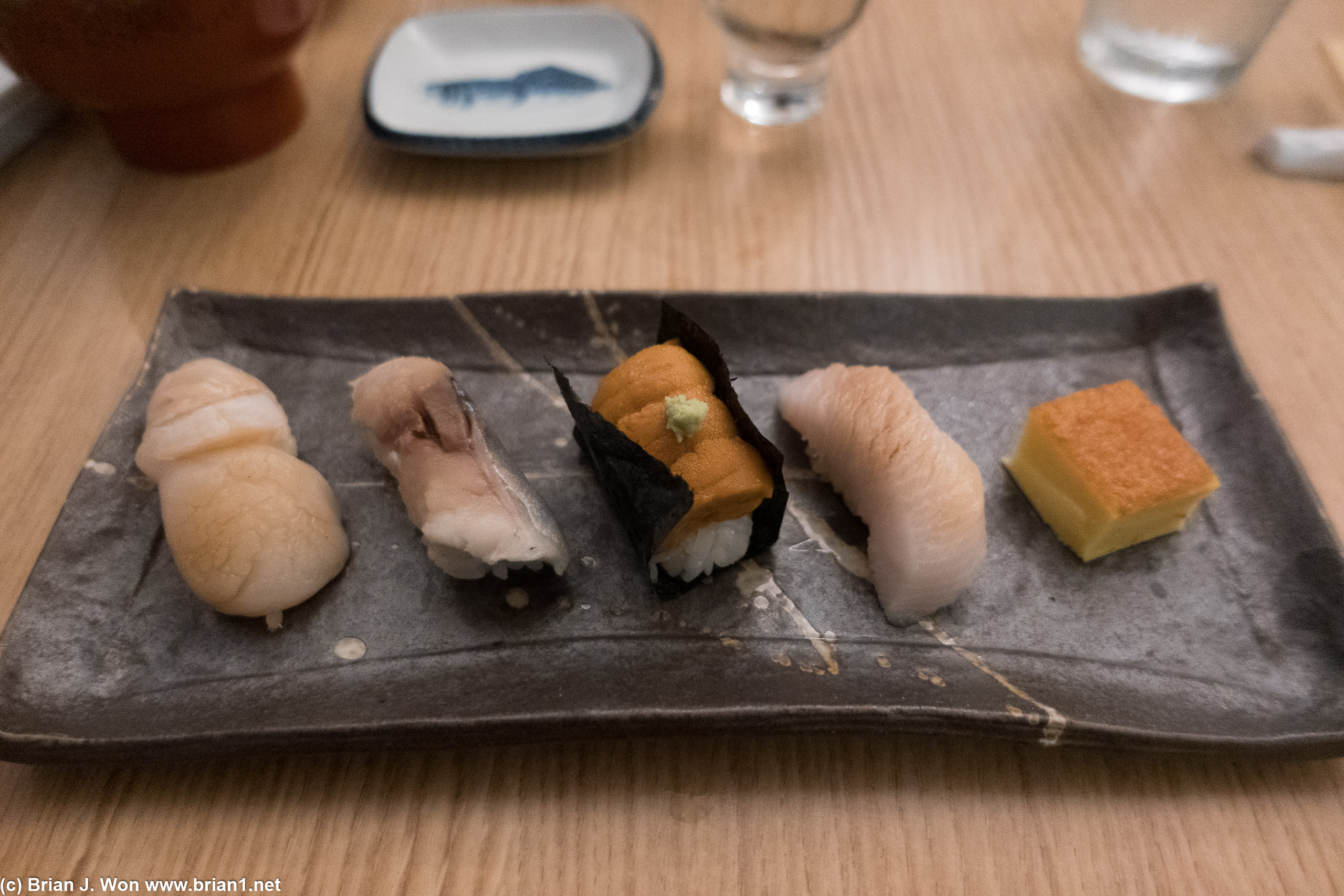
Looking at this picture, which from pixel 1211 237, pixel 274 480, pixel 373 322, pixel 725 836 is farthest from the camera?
pixel 1211 237

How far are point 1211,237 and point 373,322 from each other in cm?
238

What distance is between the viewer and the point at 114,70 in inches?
75.0

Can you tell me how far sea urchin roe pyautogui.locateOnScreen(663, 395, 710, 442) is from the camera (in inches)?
54.0

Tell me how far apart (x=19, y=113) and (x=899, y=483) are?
9.00ft

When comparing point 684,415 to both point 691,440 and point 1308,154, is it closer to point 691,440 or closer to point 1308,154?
point 691,440

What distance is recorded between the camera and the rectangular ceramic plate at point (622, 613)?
4.20ft

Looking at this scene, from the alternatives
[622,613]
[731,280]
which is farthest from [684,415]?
[731,280]

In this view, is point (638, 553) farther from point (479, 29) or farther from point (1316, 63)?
point (1316, 63)

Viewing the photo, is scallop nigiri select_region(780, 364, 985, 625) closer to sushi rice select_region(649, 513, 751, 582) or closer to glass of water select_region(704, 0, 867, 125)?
sushi rice select_region(649, 513, 751, 582)

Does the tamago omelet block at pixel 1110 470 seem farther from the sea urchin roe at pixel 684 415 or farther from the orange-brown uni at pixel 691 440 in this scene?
the sea urchin roe at pixel 684 415

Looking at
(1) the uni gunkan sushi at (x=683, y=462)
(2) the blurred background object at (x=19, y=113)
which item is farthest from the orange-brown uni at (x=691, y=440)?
(2) the blurred background object at (x=19, y=113)

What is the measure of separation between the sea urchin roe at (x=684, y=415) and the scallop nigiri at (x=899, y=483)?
33 cm

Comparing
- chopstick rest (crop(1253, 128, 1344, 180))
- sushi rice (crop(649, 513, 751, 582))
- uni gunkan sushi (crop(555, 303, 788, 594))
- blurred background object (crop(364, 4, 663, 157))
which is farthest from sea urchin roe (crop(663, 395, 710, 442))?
chopstick rest (crop(1253, 128, 1344, 180))

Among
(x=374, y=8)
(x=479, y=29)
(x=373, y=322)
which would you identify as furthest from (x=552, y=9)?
(x=373, y=322)
